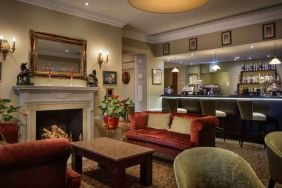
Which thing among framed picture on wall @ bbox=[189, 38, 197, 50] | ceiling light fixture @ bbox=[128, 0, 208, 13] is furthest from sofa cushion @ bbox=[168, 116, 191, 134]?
framed picture on wall @ bbox=[189, 38, 197, 50]

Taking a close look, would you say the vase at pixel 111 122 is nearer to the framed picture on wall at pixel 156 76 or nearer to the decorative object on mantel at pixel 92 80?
the decorative object on mantel at pixel 92 80

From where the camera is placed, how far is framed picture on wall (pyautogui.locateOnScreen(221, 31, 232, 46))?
5629 millimetres

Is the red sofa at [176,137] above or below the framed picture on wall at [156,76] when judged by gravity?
below

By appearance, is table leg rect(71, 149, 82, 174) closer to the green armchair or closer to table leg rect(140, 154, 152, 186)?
table leg rect(140, 154, 152, 186)

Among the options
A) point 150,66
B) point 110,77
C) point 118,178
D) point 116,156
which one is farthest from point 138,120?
point 150,66

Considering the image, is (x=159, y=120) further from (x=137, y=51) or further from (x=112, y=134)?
(x=137, y=51)

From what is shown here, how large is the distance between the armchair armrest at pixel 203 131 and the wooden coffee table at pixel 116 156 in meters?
0.88

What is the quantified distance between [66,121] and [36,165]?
10.6 ft

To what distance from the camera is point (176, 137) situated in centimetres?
373

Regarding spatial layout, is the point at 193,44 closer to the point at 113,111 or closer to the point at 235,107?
the point at 235,107

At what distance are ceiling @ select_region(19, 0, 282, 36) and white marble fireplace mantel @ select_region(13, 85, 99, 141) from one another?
1.64 metres

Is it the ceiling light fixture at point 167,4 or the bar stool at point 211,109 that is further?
the bar stool at point 211,109

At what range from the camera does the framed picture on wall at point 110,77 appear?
5.42m

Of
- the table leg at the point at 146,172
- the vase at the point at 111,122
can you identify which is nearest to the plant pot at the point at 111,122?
the vase at the point at 111,122
